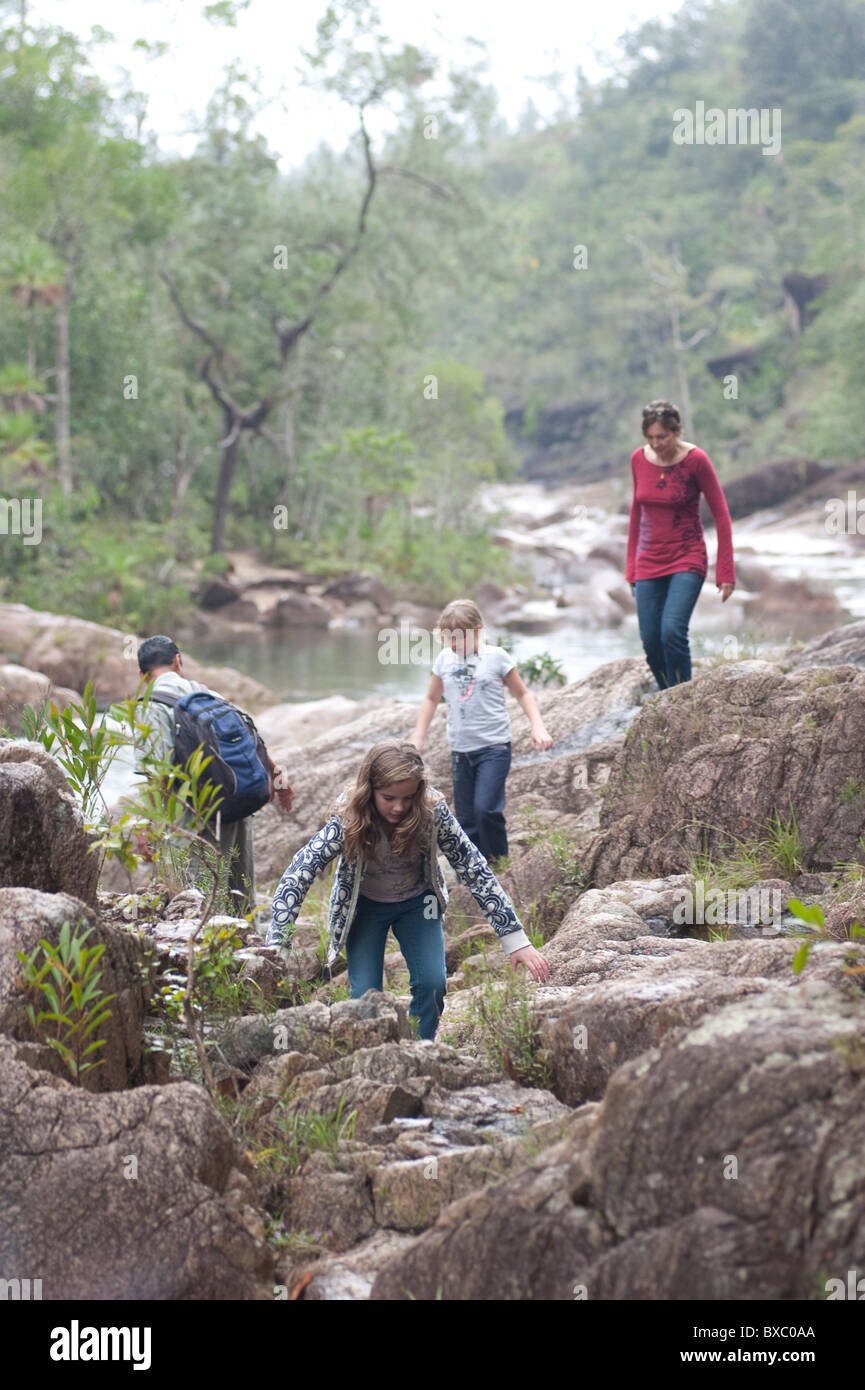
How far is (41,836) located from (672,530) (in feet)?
13.1

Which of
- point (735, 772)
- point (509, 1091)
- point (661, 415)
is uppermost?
point (661, 415)

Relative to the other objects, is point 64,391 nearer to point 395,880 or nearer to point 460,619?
point 460,619

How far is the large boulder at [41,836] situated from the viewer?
429 centimetres

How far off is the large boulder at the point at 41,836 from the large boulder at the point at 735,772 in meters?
2.83

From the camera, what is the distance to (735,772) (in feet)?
20.3

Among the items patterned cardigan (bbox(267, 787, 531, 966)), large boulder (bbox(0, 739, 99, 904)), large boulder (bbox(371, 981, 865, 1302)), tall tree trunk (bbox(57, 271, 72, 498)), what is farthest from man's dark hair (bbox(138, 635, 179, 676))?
tall tree trunk (bbox(57, 271, 72, 498))

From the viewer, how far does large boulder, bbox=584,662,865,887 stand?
19.3 ft

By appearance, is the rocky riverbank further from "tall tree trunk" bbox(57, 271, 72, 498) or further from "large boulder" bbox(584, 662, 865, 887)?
"tall tree trunk" bbox(57, 271, 72, 498)

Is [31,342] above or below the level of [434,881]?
above

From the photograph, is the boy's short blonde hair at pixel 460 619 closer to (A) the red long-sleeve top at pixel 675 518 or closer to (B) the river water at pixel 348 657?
(A) the red long-sleeve top at pixel 675 518

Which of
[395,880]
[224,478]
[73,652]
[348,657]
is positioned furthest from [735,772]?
[224,478]

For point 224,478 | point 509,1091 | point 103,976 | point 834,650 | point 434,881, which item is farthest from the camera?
point 224,478

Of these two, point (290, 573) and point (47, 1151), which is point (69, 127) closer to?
point (290, 573)
